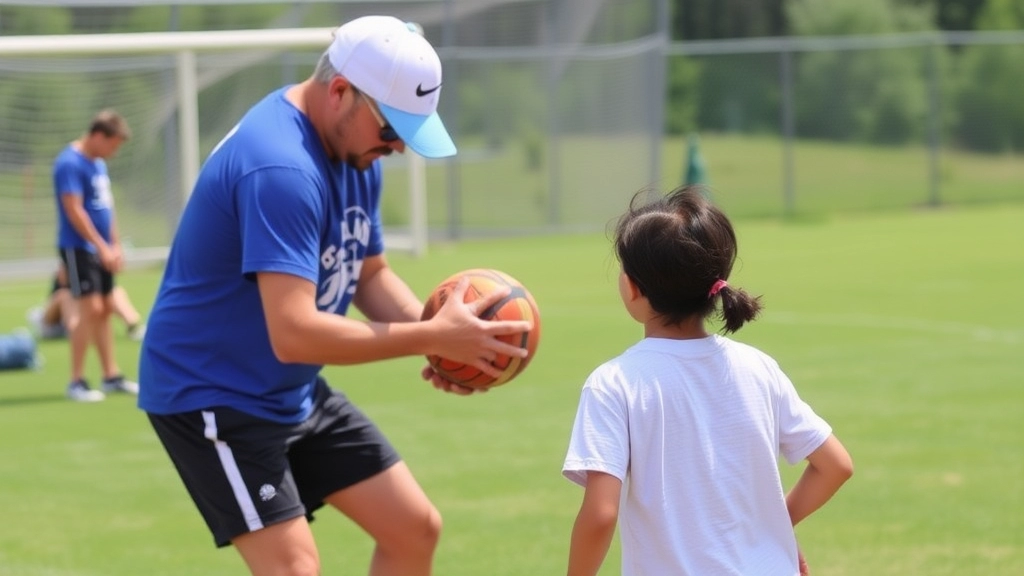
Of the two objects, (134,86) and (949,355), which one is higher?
(134,86)

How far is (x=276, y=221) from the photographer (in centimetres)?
444

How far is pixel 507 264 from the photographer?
70.6 feet

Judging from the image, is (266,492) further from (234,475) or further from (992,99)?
(992,99)

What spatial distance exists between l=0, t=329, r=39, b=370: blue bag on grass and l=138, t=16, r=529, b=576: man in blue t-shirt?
8.73 meters

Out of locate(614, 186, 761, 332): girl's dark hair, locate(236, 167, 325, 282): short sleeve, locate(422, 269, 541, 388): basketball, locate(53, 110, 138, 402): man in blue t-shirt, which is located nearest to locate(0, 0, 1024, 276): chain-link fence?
locate(53, 110, 138, 402): man in blue t-shirt

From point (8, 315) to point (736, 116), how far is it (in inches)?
881

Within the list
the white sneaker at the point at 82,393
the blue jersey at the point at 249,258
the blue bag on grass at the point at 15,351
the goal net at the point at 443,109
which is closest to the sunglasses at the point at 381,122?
the blue jersey at the point at 249,258

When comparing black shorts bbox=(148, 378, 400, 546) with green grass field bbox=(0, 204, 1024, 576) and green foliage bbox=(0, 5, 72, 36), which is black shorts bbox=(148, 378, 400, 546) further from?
green foliage bbox=(0, 5, 72, 36)

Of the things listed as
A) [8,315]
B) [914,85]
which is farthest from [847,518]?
[914,85]

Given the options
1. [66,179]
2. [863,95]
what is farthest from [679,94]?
[66,179]

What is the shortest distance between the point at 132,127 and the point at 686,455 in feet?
61.1

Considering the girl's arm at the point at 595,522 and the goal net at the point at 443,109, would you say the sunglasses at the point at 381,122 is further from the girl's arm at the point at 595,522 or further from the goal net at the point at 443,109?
the goal net at the point at 443,109

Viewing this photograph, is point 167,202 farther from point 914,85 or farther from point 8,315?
point 914,85

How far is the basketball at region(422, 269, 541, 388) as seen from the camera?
191 inches
